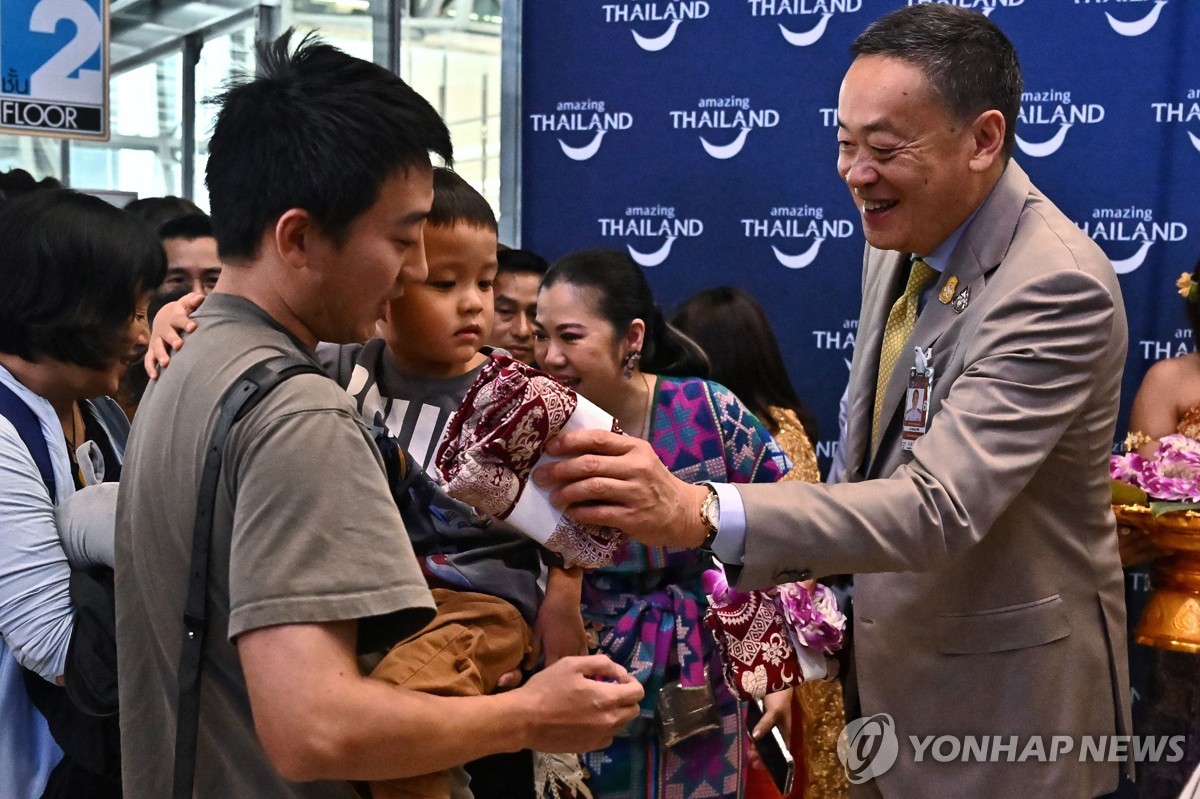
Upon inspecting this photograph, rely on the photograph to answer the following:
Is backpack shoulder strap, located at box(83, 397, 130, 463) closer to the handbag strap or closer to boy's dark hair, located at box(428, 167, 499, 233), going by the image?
boy's dark hair, located at box(428, 167, 499, 233)

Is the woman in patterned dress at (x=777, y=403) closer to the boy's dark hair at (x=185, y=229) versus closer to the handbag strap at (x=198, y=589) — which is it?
the boy's dark hair at (x=185, y=229)

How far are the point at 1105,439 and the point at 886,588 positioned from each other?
457 millimetres

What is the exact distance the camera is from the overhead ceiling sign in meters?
3.79

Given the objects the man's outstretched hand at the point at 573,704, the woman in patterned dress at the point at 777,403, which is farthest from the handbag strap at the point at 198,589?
the woman in patterned dress at the point at 777,403

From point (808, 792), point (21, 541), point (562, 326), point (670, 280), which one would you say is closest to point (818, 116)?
point (670, 280)

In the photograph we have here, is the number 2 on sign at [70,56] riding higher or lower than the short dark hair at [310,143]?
higher

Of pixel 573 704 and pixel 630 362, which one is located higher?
pixel 630 362

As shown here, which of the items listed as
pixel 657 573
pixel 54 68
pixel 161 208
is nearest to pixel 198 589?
pixel 657 573

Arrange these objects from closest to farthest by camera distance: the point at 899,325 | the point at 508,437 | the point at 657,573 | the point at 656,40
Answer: the point at 508,437 → the point at 899,325 → the point at 657,573 → the point at 656,40

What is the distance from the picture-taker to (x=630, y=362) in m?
3.18

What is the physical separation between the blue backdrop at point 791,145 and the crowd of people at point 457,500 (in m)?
1.63

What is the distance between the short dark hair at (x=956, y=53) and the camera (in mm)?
2102

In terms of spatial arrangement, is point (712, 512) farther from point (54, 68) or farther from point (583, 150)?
point (583, 150)
